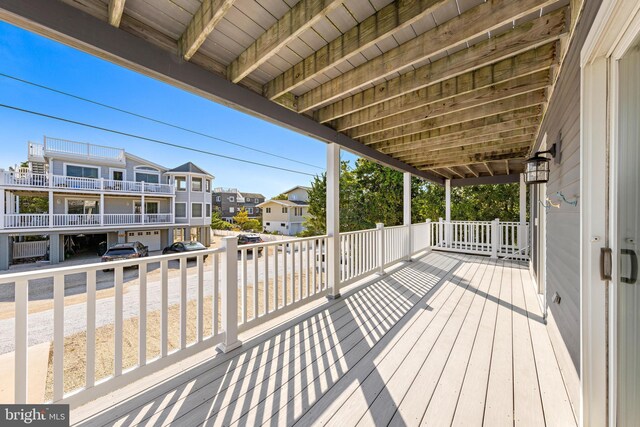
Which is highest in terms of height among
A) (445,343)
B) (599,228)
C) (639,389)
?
(599,228)

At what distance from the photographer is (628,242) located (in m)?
1.05

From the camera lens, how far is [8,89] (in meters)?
9.50

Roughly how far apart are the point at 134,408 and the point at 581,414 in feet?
8.02

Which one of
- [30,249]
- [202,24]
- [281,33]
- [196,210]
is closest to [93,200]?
[30,249]

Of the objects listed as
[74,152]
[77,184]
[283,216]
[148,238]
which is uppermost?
[74,152]

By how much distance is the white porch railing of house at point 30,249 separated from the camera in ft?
39.2

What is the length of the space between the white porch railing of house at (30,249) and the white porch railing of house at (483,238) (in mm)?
17519

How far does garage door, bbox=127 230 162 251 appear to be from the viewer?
1397 centimetres

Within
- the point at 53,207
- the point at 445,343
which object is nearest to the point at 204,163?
the point at 53,207

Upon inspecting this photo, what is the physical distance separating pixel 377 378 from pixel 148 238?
54.2ft

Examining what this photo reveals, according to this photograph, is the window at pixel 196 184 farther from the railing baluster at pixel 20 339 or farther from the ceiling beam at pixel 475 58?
the railing baluster at pixel 20 339

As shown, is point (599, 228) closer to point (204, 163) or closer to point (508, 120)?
point (508, 120)

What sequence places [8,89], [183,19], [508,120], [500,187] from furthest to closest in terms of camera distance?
[500,187] < [8,89] < [508,120] < [183,19]

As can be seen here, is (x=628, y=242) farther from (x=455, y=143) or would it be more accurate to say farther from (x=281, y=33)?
(x=455, y=143)
